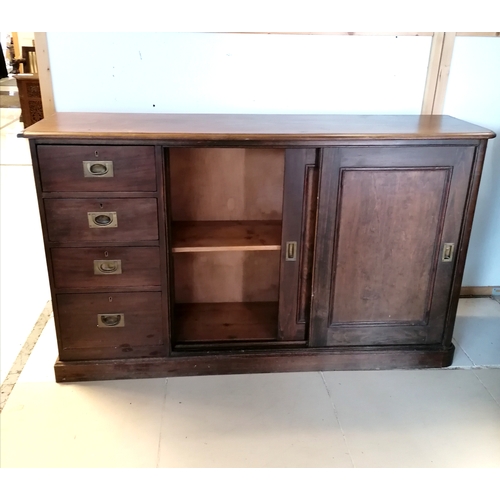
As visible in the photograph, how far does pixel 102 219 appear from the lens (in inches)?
67.6

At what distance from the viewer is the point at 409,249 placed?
187 centimetres

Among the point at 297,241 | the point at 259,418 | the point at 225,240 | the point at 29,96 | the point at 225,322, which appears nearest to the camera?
the point at 259,418

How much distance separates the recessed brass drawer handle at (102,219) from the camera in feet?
5.59

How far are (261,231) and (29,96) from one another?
14.4 ft

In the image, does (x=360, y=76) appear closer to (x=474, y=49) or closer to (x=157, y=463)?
(x=474, y=49)

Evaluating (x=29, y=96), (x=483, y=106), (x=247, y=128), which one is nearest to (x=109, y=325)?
(x=247, y=128)

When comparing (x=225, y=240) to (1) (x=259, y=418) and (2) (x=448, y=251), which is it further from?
(2) (x=448, y=251)

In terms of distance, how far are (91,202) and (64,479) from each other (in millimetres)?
1550

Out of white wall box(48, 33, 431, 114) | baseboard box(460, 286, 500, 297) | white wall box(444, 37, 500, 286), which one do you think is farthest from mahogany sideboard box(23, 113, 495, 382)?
baseboard box(460, 286, 500, 297)

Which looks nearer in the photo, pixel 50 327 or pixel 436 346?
pixel 436 346

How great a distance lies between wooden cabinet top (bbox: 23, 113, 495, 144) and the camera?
1.63m

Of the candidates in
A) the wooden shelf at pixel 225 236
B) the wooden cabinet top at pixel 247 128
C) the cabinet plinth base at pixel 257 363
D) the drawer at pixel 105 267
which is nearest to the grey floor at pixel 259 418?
the cabinet plinth base at pixel 257 363

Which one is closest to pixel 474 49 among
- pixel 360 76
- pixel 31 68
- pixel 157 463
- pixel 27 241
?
pixel 360 76

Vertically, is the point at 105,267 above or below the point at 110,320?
above
